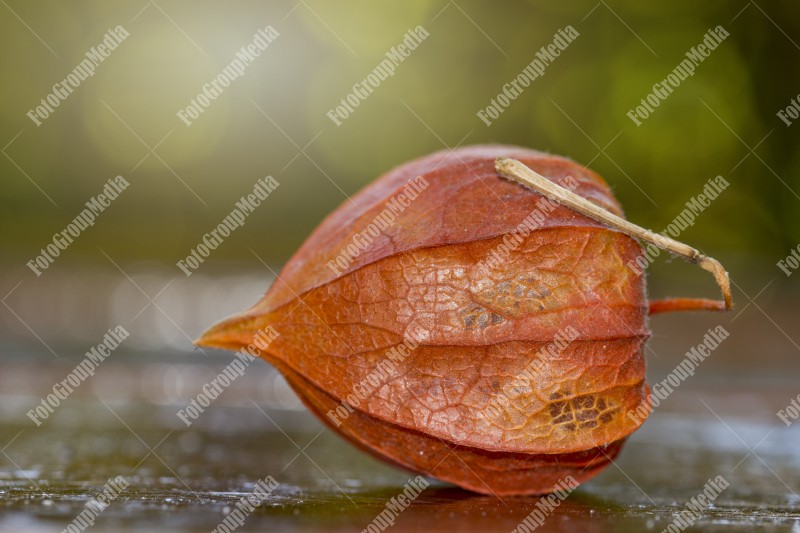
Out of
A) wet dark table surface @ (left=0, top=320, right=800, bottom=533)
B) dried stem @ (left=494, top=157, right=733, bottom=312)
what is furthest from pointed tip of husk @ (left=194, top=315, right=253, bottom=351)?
dried stem @ (left=494, top=157, right=733, bottom=312)

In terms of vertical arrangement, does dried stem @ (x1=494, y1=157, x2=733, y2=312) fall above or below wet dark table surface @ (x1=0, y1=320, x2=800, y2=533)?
above

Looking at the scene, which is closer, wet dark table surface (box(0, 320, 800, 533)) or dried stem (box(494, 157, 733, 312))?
wet dark table surface (box(0, 320, 800, 533))

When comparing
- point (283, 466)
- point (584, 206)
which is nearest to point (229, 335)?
point (283, 466)

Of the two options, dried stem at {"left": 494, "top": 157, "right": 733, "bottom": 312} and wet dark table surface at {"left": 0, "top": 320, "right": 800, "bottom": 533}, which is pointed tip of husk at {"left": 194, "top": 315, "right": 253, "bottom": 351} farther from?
dried stem at {"left": 494, "top": 157, "right": 733, "bottom": 312}

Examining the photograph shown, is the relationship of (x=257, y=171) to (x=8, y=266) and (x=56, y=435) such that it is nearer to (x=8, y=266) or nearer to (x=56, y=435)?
(x=8, y=266)

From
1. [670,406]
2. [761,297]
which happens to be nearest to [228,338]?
[670,406]

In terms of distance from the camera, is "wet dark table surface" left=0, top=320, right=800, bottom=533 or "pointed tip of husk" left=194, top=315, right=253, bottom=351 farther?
"pointed tip of husk" left=194, top=315, right=253, bottom=351

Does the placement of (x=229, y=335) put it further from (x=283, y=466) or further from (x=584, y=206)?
(x=584, y=206)

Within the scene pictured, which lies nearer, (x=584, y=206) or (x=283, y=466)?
(x=584, y=206)

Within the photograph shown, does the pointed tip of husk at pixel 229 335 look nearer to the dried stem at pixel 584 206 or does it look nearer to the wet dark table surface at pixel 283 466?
the wet dark table surface at pixel 283 466
